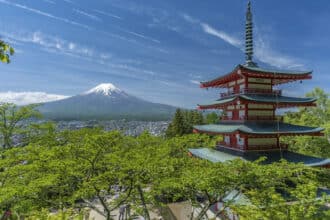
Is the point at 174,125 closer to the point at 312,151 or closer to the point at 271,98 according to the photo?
the point at 312,151

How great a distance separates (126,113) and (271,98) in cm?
14448

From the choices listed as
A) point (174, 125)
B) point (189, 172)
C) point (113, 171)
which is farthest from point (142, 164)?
point (174, 125)

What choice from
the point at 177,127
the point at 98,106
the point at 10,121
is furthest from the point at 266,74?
the point at 98,106

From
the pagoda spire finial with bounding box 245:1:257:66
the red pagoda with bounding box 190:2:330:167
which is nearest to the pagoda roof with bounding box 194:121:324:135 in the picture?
the red pagoda with bounding box 190:2:330:167

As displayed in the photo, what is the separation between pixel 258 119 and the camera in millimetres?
13328

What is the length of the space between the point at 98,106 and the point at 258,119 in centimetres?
14967

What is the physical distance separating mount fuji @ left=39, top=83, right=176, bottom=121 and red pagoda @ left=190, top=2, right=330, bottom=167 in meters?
121

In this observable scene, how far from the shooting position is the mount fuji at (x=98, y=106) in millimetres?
137000

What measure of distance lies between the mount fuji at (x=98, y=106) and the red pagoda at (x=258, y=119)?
398ft

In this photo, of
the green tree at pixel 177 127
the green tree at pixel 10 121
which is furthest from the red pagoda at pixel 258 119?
the green tree at pixel 177 127

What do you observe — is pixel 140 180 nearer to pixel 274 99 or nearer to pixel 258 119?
pixel 258 119

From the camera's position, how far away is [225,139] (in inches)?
594

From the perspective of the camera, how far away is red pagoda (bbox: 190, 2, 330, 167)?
12352mm

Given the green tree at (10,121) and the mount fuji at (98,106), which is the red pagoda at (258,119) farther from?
the mount fuji at (98,106)
